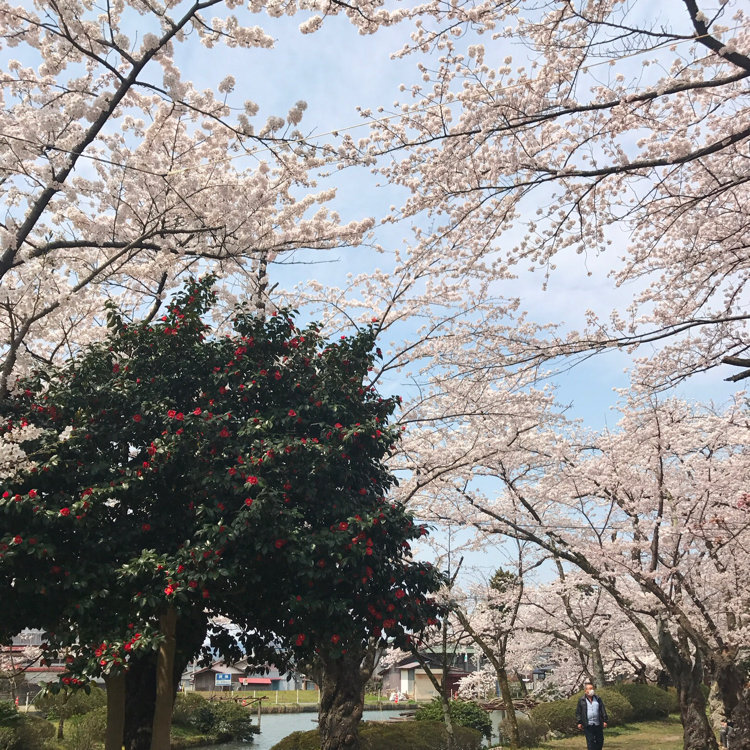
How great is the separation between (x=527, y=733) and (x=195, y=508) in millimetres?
13425

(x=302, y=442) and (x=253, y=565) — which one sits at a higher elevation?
(x=302, y=442)

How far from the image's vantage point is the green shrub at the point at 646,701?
69.7ft

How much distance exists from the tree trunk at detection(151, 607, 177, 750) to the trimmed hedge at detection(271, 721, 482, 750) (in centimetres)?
523

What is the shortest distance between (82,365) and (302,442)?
295 centimetres

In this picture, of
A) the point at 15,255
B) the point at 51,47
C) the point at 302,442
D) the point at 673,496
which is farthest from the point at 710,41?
the point at 673,496

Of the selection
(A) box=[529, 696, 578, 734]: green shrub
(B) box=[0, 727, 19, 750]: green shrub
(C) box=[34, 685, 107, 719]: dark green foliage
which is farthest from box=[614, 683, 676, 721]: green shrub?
(B) box=[0, 727, 19, 750]: green shrub

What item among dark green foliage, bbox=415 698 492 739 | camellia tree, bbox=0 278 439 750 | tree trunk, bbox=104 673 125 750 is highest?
camellia tree, bbox=0 278 439 750

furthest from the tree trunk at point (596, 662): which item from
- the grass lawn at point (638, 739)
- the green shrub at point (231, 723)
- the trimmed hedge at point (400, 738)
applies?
the green shrub at point (231, 723)

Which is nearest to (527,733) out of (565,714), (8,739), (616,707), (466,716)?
(466,716)

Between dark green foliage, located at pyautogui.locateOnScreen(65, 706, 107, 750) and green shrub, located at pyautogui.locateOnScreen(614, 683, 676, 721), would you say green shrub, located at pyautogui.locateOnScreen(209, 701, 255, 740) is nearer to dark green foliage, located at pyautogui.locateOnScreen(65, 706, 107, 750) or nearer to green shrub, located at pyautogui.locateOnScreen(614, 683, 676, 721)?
dark green foliage, located at pyautogui.locateOnScreen(65, 706, 107, 750)

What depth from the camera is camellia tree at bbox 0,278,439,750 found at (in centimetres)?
648

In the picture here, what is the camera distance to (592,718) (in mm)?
11180

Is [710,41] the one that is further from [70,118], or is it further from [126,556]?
[126,556]

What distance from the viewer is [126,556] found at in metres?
6.92
